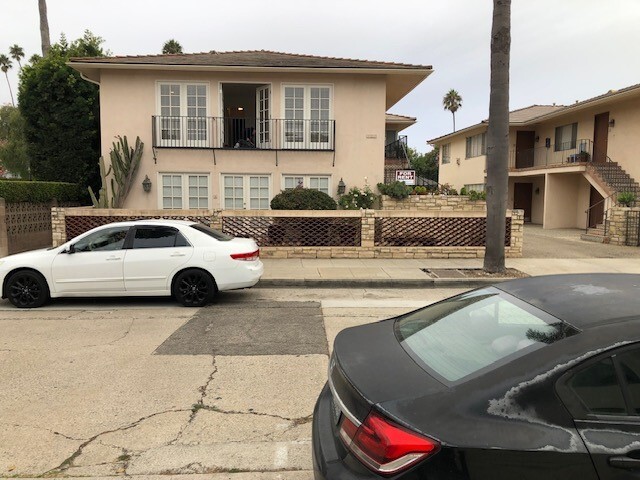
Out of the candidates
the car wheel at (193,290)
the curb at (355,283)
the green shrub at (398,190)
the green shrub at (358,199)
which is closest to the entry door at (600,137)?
the green shrub at (398,190)

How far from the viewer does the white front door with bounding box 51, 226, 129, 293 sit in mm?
8055

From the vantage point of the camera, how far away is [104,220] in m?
13.3

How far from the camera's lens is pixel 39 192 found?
600 inches

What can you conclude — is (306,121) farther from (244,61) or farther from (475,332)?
(475,332)

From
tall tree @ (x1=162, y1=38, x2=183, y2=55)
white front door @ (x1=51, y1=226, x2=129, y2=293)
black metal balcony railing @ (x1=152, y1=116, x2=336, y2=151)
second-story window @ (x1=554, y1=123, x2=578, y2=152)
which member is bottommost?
white front door @ (x1=51, y1=226, x2=129, y2=293)

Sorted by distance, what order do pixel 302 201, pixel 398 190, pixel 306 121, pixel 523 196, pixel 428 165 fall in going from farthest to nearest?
1. pixel 428 165
2. pixel 523 196
3. pixel 306 121
4. pixel 398 190
5. pixel 302 201

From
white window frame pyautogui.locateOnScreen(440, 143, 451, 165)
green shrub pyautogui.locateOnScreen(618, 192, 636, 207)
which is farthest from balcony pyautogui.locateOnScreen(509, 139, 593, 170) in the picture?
white window frame pyautogui.locateOnScreen(440, 143, 451, 165)

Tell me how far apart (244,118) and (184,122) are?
6.73 feet

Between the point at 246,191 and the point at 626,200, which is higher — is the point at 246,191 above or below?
above

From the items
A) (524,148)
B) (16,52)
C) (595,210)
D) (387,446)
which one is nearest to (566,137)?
(524,148)

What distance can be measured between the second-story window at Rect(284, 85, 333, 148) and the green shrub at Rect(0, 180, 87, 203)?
25.6ft

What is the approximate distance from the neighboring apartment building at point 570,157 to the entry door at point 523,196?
56 mm

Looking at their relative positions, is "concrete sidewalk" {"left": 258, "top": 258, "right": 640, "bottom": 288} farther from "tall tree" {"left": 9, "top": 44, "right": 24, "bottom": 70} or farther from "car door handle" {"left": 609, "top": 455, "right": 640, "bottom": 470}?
"tall tree" {"left": 9, "top": 44, "right": 24, "bottom": 70}

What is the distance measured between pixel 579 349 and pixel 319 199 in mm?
12776
